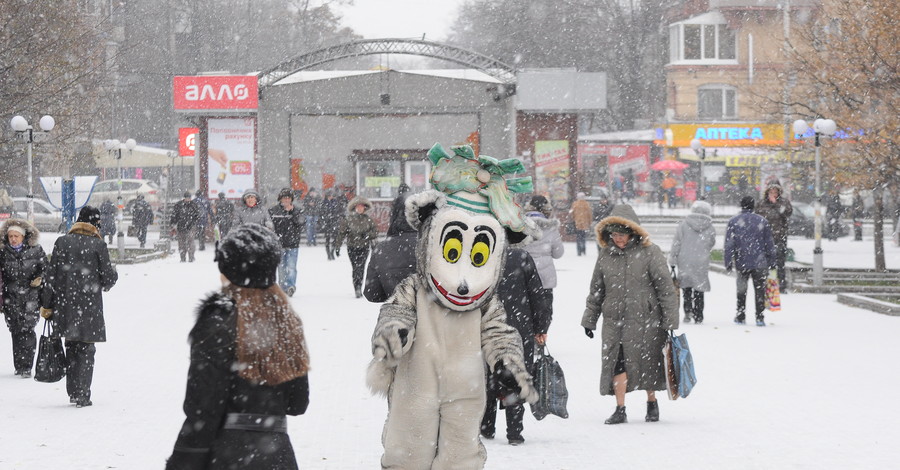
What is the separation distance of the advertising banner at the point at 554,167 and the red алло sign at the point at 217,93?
8348 mm

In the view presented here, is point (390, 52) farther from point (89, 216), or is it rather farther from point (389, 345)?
point (389, 345)

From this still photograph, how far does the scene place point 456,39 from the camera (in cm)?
6831

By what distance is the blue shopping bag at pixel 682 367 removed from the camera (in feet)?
28.1

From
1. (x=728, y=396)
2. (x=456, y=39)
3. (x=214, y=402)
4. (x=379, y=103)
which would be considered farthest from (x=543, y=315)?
(x=456, y=39)

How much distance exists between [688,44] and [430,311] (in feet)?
175

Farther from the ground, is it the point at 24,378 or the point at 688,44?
the point at 688,44

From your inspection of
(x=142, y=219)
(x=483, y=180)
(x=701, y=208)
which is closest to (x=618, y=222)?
(x=483, y=180)

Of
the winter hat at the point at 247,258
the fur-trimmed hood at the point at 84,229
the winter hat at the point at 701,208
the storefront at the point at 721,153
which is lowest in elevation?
the winter hat at the point at 247,258

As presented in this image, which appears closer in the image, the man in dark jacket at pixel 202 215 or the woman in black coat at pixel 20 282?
the woman in black coat at pixel 20 282

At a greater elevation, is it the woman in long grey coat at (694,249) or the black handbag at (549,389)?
the woman in long grey coat at (694,249)

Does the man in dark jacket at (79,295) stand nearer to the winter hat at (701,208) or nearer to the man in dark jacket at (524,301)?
the man in dark jacket at (524,301)

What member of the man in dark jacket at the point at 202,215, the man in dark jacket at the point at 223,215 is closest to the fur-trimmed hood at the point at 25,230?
the man in dark jacket at the point at 202,215

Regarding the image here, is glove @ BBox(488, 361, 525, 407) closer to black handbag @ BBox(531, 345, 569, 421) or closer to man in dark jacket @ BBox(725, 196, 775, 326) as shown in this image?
black handbag @ BBox(531, 345, 569, 421)

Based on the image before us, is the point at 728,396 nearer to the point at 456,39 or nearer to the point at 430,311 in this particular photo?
the point at 430,311
